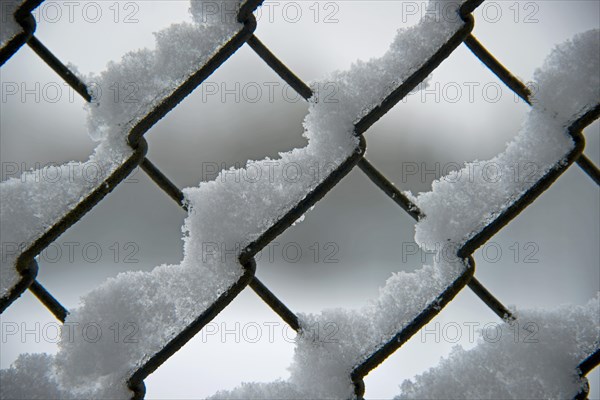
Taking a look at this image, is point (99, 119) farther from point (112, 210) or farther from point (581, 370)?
point (112, 210)

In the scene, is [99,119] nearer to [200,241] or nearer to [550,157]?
[200,241]

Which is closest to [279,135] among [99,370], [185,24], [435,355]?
[435,355]

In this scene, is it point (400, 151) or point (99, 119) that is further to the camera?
point (400, 151)

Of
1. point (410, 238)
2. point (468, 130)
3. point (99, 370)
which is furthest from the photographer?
point (410, 238)

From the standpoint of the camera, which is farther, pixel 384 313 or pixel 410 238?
pixel 410 238

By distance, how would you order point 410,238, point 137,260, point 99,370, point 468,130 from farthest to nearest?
point 410,238
point 468,130
point 137,260
point 99,370

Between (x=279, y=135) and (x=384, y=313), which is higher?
(x=384, y=313)

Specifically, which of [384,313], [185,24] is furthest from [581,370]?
[185,24]

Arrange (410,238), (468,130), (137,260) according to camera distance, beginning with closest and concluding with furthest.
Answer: (137,260), (468,130), (410,238)

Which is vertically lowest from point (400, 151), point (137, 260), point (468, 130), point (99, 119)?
point (137, 260)
